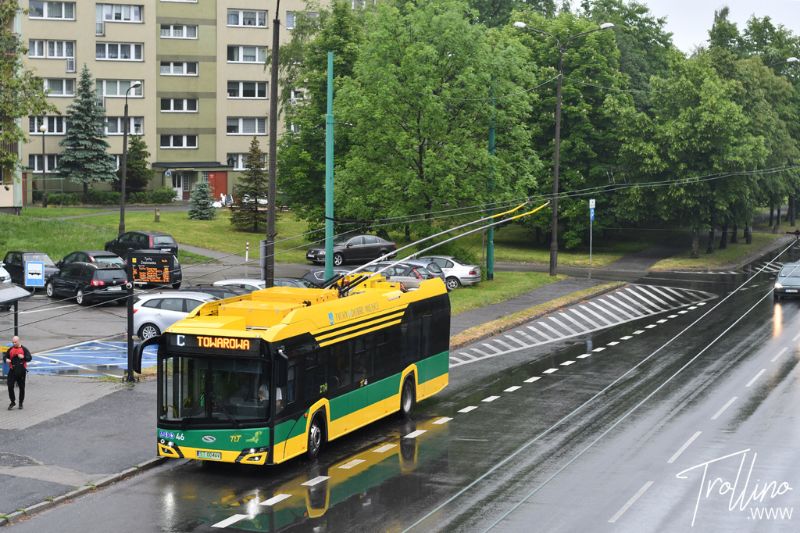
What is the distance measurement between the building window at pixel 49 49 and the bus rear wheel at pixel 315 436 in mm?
70012

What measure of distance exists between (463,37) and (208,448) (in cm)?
3241

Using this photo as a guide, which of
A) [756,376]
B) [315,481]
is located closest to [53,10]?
[756,376]

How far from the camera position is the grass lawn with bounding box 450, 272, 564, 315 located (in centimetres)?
4284

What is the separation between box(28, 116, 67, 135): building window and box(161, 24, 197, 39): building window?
9931 millimetres

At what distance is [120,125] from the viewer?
86.5 metres

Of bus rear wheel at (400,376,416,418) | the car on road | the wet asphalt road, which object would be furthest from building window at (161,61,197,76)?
bus rear wheel at (400,376,416,418)

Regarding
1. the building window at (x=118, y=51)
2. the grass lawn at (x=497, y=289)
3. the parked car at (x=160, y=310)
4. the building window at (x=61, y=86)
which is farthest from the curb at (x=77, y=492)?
the building window at (x=118, y=51)

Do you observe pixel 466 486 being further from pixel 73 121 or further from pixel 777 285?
pixel 73 121

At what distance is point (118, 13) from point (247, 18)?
979 cm

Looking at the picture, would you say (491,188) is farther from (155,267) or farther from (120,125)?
(120,125)

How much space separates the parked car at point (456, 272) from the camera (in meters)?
47.9

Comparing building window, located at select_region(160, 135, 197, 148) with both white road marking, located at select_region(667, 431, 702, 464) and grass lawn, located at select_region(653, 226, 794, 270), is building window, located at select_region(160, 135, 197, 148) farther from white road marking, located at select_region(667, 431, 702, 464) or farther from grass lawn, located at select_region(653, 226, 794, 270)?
white road marking, located at select_region(667, 431, 702, 464)

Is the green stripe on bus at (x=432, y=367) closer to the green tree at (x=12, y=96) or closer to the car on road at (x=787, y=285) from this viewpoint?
the car on road at (x=787, y=285)

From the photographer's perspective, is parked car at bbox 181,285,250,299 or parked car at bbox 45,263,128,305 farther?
parked car at bbox 45,263,128,305
